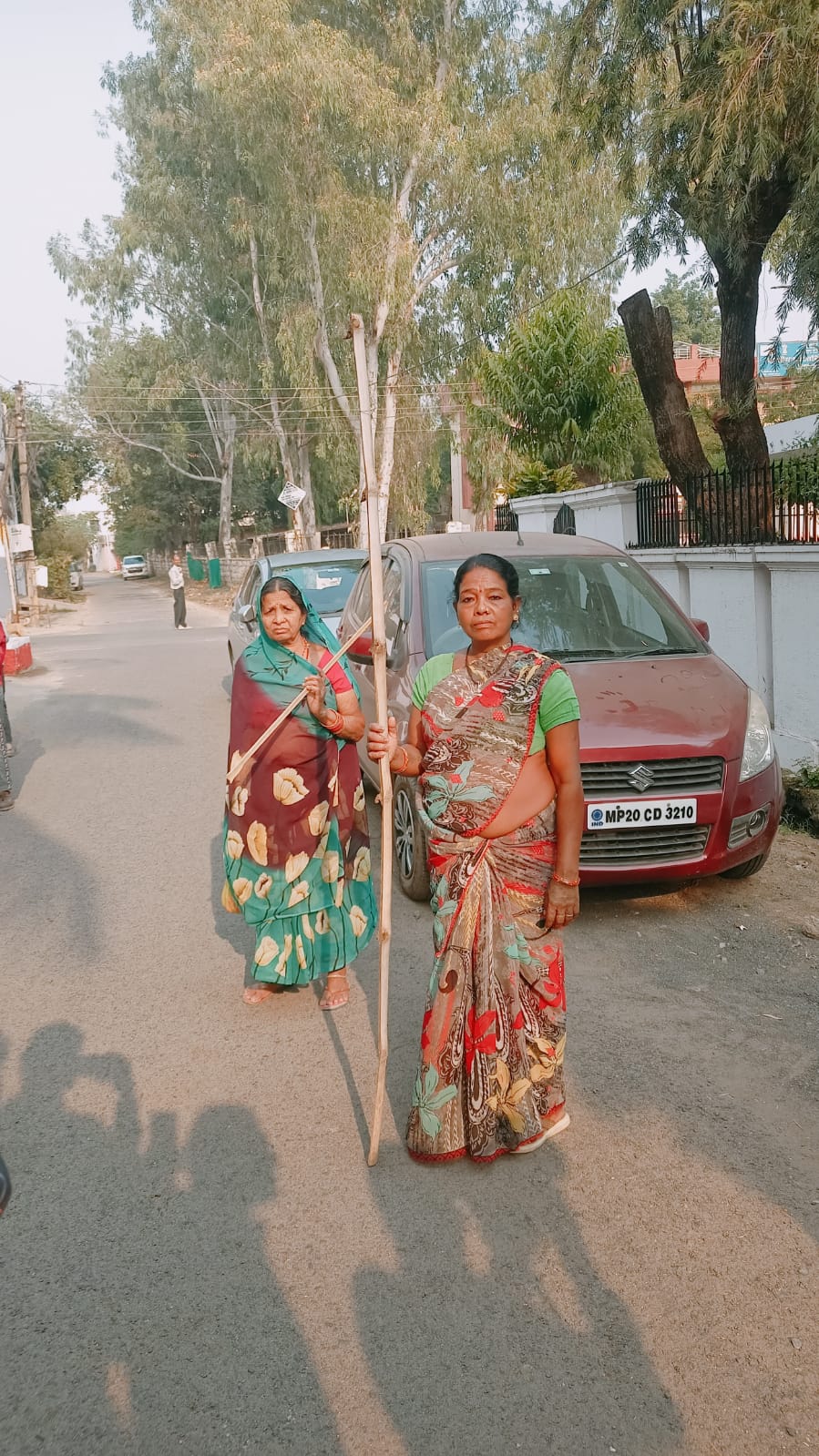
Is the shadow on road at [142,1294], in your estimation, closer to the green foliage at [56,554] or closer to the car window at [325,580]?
the car window at [325,580]

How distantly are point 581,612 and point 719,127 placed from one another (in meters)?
4.40

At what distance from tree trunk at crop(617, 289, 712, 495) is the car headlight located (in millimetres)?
6262

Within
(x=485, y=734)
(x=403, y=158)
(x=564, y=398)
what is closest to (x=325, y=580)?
(x=564, y=398)

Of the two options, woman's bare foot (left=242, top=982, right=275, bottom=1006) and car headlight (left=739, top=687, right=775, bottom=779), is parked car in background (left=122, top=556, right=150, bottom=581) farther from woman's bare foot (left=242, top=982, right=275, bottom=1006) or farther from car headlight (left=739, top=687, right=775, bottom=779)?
woman's bare foot (left=242, top=982, right=275, bottom=1006)

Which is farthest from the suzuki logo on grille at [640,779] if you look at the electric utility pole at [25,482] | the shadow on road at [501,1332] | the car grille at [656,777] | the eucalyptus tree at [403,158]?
the electric utility pole at [25,482]

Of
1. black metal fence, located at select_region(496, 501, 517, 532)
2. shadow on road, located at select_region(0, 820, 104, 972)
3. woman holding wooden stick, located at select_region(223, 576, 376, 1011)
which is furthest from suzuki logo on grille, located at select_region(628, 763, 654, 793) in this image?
black metal fence, located at select_region(496, 501, 517, 532)

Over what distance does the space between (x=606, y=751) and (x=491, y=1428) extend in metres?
3.24

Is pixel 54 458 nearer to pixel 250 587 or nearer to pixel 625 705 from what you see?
pixel 250 587

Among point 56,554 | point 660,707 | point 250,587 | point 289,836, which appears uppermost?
point 56,554

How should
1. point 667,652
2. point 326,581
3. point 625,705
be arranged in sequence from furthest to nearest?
1. point 326,581
2. point 667,652
3. point 625,705

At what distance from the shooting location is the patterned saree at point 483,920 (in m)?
3.35

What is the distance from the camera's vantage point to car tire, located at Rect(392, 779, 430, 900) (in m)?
6.03

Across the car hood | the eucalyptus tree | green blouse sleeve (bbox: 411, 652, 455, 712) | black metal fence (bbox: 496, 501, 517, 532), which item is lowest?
the car hood

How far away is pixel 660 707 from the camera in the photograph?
5.68 m
